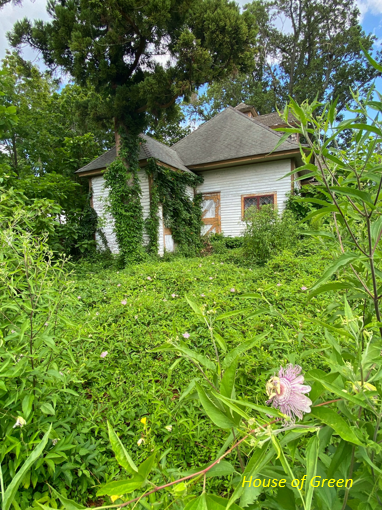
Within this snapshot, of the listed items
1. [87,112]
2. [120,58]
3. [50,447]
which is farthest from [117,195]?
[50,447]

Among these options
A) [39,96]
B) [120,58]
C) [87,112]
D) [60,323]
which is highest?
[39,96]

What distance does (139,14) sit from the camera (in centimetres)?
673

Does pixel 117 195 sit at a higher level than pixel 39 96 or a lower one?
lower

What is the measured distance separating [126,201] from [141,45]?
437cm

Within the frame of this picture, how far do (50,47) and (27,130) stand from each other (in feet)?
15.6

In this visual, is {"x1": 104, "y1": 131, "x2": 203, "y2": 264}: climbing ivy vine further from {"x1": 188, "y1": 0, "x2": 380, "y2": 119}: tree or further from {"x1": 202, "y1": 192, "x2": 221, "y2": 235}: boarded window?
{"x1": 188, "y1": 0, "x2": 380, "y2": 119}: tree

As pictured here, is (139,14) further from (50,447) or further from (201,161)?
(50,447)

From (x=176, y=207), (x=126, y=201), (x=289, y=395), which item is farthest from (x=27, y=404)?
(x=176, y=207)

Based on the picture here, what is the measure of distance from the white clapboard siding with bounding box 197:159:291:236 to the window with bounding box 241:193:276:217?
0.40ft

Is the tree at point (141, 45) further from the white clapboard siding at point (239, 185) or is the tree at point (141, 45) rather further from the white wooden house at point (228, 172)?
the white clapboard siding at point (239, 185)

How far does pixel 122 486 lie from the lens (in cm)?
41

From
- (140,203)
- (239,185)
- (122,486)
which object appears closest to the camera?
(122,486)

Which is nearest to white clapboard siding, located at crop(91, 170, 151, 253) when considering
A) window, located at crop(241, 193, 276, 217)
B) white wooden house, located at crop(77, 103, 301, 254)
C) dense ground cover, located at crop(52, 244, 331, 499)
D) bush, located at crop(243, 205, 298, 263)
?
white wooden house, located at crop(77, 103, 301, 254)

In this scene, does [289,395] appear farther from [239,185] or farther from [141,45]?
[239,185]
